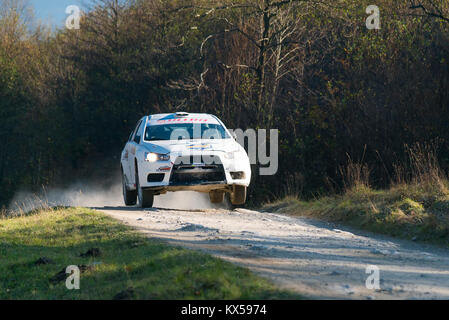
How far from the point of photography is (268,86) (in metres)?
26.7

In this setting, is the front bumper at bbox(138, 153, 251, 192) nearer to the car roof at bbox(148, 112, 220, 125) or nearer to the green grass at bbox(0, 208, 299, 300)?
the green grass at bbox(0, 208, 299, 300)

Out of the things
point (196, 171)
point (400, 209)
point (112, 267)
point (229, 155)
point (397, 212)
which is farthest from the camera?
point (229, 155)

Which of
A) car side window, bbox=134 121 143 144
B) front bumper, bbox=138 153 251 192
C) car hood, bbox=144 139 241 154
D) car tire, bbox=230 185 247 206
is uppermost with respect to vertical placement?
car side window, bbox=134 121 143 144

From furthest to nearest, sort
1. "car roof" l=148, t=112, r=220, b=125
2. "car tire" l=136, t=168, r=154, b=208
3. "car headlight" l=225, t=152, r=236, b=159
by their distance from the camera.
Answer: "car roof" l=148, t=112, r=220, b=125
"car tire" l=136, t=168, r=154, b=208
"car headlight" l=225, t=152, r=236, b=159

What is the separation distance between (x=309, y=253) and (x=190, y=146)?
5426 millimetres

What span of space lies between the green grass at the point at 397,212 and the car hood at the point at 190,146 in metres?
2.71

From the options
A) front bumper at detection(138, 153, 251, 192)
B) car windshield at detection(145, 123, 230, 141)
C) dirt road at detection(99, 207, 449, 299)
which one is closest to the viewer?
dirt road at detection(99, 207, 449, 299)

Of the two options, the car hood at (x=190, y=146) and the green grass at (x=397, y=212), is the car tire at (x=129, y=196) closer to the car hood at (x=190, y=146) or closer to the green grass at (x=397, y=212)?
the car hood at (x=190, y=146)

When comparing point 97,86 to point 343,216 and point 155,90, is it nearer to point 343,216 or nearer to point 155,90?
point 155,90

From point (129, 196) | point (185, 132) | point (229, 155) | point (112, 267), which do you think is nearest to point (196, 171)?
point (229, 155)

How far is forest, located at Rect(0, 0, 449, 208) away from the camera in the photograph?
23781mm

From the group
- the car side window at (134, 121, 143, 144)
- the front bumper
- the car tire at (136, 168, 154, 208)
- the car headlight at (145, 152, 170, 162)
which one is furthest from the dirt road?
the car side window at (134, 121, 143, 144)

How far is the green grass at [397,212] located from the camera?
12.6 meters

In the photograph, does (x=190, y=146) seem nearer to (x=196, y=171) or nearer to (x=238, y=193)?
(x=196, y=171)
